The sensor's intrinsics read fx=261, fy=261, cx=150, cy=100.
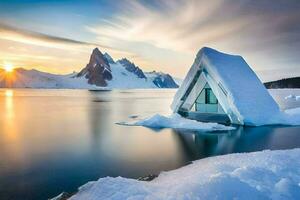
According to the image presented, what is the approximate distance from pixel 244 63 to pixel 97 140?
1304cm

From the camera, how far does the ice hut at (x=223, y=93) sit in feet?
52.2

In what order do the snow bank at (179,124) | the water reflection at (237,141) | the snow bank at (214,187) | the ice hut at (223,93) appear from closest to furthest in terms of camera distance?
1. the snow bank at (214,187)
2. the water reflection at (237,141)
3. the snow bank at (179,124)
4. the ice hut at (223,93)

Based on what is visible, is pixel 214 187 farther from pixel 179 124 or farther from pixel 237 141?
pixel 179 124

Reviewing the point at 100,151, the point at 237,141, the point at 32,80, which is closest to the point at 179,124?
the point at 237,141

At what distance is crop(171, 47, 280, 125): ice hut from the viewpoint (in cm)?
1591

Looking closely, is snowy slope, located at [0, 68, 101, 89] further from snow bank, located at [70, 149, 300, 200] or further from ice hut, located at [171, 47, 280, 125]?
snow bank, located at [70, 149, 300, 200]

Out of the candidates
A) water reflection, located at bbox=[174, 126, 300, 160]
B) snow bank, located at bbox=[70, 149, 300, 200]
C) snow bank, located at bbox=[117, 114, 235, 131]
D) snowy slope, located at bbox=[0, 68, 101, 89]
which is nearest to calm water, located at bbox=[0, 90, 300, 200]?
water reflection, located at bbox=[174, 126, 300, 160]

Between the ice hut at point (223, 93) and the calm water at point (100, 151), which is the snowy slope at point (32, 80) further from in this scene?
the calm water at point (100, 151)

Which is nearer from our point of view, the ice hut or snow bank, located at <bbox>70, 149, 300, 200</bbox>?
snow bank, located at <bbox>70, 149, 300, 200</bbox>

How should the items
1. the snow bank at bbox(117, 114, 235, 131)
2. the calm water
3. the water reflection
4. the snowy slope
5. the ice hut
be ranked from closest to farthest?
1. the calm water
2. the water reflection
3. the snow bank at bbox(117, 114, 235, 131)
4. the ice hut
5. the snowy slope

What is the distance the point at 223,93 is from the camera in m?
16.7

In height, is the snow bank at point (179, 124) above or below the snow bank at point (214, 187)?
above

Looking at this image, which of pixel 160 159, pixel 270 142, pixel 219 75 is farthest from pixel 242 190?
pixel 219 75

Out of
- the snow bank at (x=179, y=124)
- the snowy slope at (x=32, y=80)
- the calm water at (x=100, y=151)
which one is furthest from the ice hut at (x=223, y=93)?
the snowy slope at (x=32, y=80)
